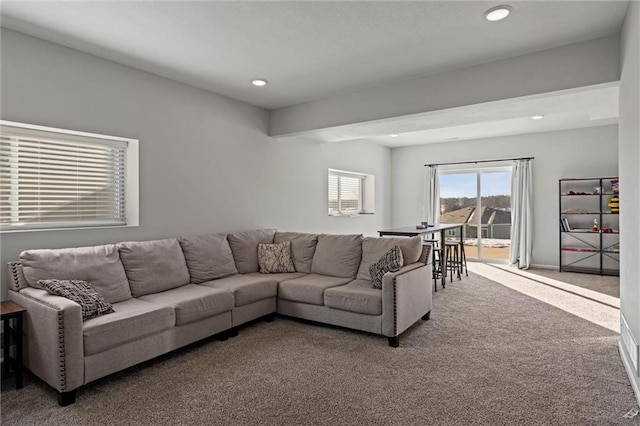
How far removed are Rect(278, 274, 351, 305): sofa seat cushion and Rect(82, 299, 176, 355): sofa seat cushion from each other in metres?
1.24

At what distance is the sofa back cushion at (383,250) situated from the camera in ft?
13.1

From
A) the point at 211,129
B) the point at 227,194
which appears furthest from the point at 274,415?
the point at 211,129

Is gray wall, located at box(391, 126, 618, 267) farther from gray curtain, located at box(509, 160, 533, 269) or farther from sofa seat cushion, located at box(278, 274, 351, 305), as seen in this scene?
sofa seat cushion, located at box(278, 274, 351, 305)

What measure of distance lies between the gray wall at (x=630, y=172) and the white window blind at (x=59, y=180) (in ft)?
13.6

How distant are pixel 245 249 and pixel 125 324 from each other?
189 centimetres

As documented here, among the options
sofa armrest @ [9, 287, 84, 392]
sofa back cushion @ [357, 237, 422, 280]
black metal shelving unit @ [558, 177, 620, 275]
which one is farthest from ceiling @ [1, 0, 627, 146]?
black metal shelving unit @ [558, 177, 620, 275]

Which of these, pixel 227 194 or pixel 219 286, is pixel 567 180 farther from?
pixel 219 286

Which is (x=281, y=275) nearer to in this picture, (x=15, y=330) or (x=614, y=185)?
(x=15, y=330)

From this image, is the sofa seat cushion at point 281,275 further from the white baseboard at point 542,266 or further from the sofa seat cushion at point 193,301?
the white baseboard at point 542,266

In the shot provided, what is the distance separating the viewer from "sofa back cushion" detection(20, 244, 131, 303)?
2807 millimetres

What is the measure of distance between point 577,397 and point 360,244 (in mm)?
2373

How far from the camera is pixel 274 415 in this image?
224cm

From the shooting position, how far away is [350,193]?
7422 millimetres

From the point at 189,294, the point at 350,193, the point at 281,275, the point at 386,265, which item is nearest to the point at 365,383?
the point at 386,265
